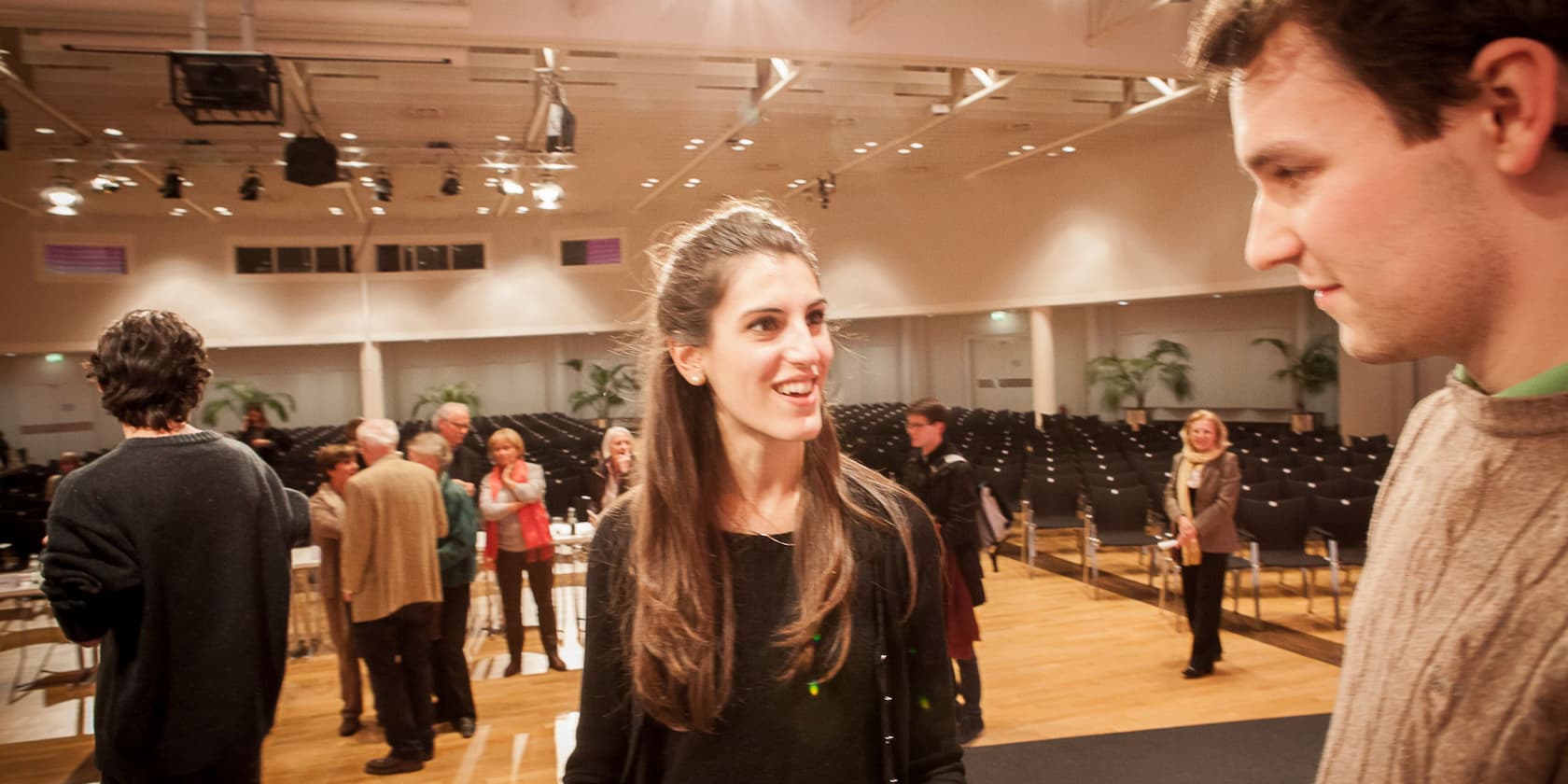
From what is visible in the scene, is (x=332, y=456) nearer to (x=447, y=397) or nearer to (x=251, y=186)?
(x=251, y=186)

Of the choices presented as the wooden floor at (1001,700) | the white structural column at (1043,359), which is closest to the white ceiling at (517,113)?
the white structural column at (1043,359)

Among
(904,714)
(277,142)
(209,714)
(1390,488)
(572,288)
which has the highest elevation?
(277,142)

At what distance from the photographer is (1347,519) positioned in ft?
22.6

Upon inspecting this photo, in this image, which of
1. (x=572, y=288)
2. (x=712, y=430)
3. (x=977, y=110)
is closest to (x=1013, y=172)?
(x=977, y=110)

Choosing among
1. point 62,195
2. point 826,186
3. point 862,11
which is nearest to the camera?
point 862,11

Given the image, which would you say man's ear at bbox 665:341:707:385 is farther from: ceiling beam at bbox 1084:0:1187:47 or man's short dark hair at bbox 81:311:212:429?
ceiling beam at bbox 1084:0:1187:47

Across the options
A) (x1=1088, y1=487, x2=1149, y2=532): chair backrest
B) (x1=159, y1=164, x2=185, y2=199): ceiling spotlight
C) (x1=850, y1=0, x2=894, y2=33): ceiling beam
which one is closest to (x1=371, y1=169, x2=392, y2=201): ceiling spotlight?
(x1=159, y1=164, x2=185, y2=199): ceiling spotlight

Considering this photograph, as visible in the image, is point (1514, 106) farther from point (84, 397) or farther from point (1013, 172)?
point (84, 397)

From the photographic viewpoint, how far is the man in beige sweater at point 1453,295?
1.53 ft

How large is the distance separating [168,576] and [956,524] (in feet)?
11.2

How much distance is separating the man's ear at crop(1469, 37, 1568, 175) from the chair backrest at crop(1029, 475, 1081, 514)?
335 inches

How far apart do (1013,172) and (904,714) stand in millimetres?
16973

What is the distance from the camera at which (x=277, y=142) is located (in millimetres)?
13078

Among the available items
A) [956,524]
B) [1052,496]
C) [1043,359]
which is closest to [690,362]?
[956,524]
